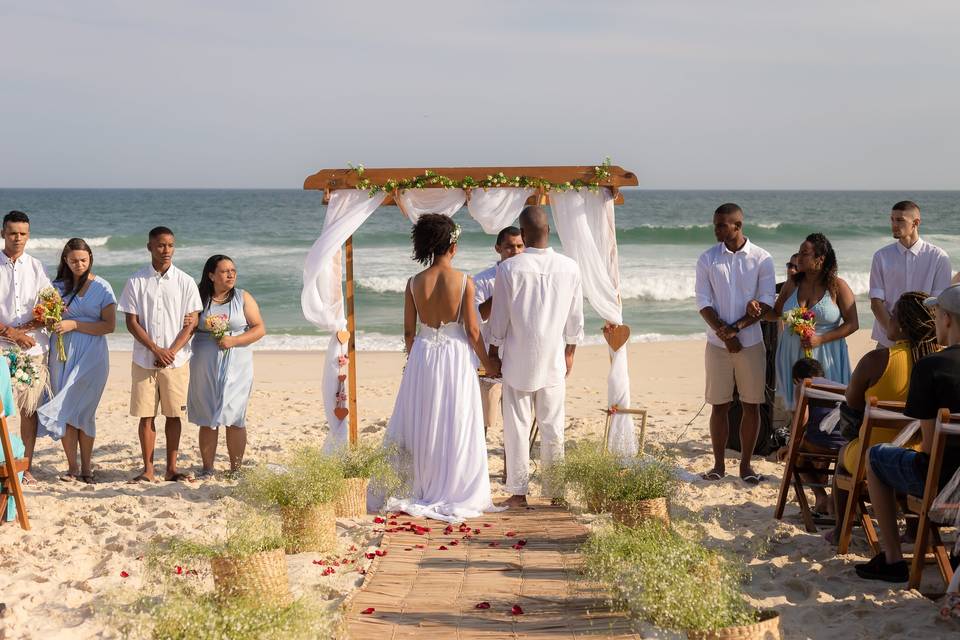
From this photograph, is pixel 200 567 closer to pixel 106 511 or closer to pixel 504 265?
pixel 106 511

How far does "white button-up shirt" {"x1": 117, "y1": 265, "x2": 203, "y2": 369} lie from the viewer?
303 inches

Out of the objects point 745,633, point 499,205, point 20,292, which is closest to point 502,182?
point 499,205

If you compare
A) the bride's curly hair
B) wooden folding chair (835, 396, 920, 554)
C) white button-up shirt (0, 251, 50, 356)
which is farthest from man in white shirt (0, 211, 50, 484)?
wooden folding chair (835, 396, 920, 554)

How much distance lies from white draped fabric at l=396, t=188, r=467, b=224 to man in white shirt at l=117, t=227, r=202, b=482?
1.71m

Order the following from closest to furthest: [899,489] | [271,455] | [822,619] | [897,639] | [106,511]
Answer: [897,639] → [822,619] → [899,489] → [106,511] → [271,455]

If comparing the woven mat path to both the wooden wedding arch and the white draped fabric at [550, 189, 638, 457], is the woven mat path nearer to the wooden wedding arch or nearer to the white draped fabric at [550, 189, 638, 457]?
the white draped fabric at [550, 189, 638, 457]

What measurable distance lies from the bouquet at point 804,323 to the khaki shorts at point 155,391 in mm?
4584

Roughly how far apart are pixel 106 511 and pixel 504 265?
3103 millimetres

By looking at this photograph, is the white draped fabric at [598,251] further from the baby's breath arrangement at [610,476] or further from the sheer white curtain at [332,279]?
the sheer white curtain at [332,279]

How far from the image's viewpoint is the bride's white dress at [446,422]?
22.4 ft

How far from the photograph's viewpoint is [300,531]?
5.85m

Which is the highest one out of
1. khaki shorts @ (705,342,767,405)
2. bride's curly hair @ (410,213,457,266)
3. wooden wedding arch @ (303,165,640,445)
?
wooden wedding arch @ (303,165,640,445)

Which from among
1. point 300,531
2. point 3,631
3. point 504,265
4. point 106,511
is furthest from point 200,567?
point 504,265

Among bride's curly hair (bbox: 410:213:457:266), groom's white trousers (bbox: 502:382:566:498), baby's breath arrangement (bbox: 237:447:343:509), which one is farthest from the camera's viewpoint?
groom's white trousers (bbox: 502:382:566:498)
